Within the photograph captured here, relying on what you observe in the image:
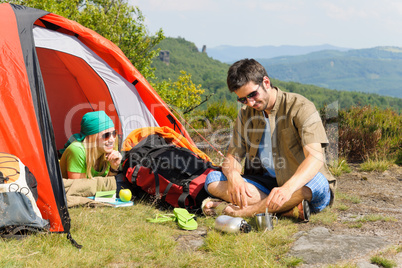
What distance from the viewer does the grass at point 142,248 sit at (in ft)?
7.89

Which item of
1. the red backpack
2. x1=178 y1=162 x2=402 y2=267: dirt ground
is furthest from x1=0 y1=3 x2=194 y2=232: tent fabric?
x1=178 y1=162 x2=402 y2=267: dirt ground

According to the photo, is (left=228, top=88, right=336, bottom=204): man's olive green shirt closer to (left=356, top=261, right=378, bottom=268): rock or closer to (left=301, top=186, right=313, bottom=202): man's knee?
(left=301, top=186, right=313, bottom=202): man's knee

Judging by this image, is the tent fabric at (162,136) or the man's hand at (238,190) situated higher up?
the tent fabric at (162,136)

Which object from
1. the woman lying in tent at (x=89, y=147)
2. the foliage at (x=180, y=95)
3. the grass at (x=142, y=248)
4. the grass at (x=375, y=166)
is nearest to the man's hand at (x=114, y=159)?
the woman lying in tent at (x=89, y=147)

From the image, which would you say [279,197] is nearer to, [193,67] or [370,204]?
[370,204]

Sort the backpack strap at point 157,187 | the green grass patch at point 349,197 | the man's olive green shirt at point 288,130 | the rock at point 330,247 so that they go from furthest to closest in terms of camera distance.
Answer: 1. the green grass patch at point 349,197
2. the backpack strap at point 157,187
3. the man's olive green shirt at point 288,130
4. the rock at point 330,247

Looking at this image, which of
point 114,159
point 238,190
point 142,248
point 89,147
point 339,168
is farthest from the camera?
point 339,168

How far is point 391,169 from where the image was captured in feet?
18.2

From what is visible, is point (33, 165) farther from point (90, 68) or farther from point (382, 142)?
point (382, 142)

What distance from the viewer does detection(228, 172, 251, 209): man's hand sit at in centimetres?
310

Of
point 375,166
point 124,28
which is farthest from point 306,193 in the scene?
point 124,28

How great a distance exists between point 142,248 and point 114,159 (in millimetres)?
1515

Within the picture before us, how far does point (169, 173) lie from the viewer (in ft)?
12.5

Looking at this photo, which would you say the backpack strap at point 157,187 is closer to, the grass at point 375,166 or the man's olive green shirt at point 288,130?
the man's olive green shirt at point 288,130
